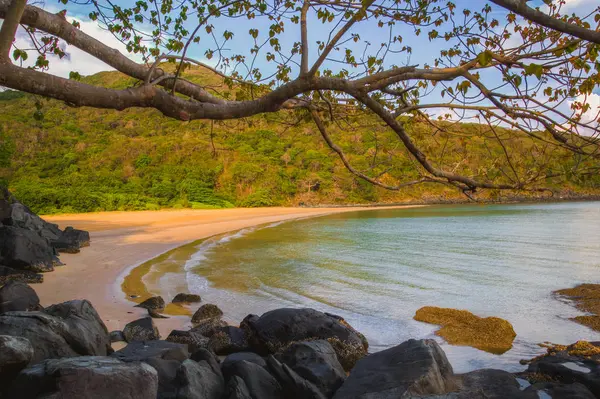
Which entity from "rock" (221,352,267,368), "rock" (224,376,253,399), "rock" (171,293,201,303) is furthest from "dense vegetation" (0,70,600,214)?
"rock" (224,376,253,399)

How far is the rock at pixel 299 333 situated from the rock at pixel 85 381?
8.77 ft

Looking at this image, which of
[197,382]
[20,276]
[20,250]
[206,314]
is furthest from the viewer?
[20,250]

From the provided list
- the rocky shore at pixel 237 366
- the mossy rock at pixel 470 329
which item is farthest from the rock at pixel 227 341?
the mossy rock at pixel 470 329

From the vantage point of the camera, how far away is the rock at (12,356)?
3.51 m

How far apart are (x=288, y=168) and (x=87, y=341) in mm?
43385

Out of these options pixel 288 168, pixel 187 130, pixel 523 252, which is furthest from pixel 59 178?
pixel 523 252

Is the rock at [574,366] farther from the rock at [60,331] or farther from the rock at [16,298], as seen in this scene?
the rock at [16,298]

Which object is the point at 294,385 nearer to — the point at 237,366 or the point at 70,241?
the point at 237,366

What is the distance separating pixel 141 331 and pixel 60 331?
1.67 metres

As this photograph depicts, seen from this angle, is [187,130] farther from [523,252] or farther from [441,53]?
[441,53]

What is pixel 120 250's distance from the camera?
50.6 ft

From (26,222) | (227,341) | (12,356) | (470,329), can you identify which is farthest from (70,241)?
(12,356)

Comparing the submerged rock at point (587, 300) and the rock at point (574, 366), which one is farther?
the submerged rock at point (587, 300)

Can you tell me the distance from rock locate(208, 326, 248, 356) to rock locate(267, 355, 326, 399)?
170 centimetres
